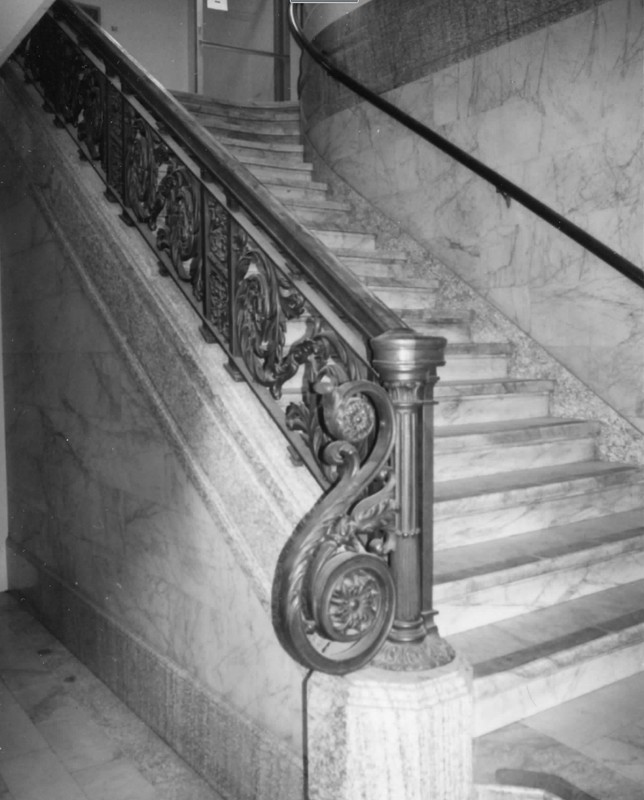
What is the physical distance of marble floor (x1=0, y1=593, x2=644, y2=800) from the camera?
2.09m

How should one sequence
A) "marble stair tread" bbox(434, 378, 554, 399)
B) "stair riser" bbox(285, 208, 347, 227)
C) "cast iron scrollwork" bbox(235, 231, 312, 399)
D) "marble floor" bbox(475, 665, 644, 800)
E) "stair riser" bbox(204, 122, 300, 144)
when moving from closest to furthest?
"marble floor" bbox(475, 665, 644, 800) < "cast iron scrollwork" bbox(235, 231, 312, 399) < "marble stair tread" bbox(434, 378, 554, 399) < "stair riser" bbox(285, 208, 347, 227) < "stair riser" bbox(204, 122, 300, 144)

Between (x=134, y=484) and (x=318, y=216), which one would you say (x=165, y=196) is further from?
(x=318, y=216)

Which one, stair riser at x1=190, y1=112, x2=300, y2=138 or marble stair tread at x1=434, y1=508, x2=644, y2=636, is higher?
stair riser at x1=190, y1=112, x2=300, y2=138

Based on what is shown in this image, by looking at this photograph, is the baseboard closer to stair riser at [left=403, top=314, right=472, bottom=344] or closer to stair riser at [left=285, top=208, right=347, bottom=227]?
stair riser at [left=403, top=314, right=472, bottom=344]

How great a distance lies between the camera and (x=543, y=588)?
279 centimetres

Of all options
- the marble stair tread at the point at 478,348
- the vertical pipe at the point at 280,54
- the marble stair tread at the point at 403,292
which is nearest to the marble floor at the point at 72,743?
the marble stair tread at the point at 478,348

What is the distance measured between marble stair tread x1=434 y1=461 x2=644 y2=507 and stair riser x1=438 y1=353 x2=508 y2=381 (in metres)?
0.71

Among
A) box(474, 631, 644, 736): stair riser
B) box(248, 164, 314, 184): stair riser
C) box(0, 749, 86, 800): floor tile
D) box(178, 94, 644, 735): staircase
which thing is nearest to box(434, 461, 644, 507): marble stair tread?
box(178, 94, 644, 735): staircase

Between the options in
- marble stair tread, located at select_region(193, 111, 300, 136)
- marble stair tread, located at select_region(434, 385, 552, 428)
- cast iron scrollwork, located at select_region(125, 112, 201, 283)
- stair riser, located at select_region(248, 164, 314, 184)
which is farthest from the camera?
marble stair tread, located at select_region(193, 111, 300, 136)

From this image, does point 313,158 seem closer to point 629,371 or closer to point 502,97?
point 502,97

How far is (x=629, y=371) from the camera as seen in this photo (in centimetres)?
380

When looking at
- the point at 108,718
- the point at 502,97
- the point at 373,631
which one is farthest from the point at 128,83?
the point at 108,718

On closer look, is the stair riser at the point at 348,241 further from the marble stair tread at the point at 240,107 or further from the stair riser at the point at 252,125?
the marble stair tread at the point at 240,107

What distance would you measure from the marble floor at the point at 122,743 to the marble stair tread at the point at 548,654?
0.17ft
